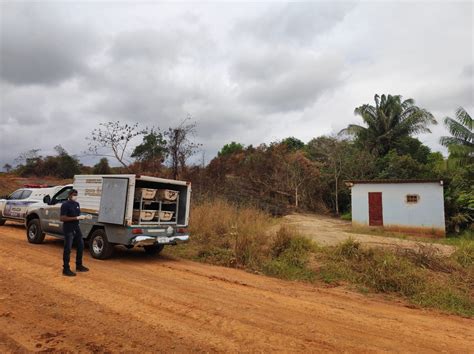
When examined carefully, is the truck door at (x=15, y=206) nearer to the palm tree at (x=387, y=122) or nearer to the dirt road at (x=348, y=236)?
the dirt road at (x=348, y=236)

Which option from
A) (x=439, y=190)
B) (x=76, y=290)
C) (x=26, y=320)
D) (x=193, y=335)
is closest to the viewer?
(x=193, y=335)

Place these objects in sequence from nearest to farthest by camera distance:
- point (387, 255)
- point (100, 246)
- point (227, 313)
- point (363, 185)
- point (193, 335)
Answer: point (193, 335), point (227, 313), point (387, 255), point (100, 246), point (363, 185)

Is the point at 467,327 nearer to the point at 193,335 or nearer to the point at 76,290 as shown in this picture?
the point at 193,335

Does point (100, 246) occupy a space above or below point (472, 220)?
below

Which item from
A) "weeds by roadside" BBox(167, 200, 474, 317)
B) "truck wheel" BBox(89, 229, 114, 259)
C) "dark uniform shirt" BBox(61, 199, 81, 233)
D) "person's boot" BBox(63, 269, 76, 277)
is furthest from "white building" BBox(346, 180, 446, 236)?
"person's boot" BBox(63, 269, 76, 277)

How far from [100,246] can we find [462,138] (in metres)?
22.0

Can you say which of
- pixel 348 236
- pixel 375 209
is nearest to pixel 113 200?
pixel 348 236

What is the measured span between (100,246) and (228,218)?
4.31 metres

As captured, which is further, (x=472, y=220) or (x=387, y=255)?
(x=472, y=220)

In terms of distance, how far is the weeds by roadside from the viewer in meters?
7.07

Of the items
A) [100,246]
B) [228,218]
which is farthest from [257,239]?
[100,246]

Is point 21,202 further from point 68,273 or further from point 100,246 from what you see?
point 68,273

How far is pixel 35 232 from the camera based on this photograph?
35.8 feet

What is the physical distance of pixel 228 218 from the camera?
1184cm
